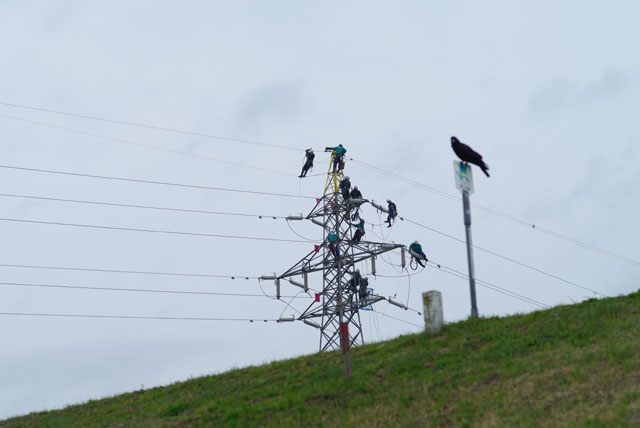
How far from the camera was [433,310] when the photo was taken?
61.4ft

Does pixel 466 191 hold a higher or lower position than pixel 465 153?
lower

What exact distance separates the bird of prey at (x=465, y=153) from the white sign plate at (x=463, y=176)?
187mm

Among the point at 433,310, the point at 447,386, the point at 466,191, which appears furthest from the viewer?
the point at 433,310

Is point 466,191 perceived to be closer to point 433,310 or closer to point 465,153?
point 465,153

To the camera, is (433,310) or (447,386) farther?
(433,310)

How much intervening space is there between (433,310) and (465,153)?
148 inches

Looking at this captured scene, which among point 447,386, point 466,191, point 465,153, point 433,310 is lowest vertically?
point 447,386

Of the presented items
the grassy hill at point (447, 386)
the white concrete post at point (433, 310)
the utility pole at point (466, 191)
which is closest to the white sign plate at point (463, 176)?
the utility pole at point (466, 191)

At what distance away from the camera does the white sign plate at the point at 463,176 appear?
58.9ft

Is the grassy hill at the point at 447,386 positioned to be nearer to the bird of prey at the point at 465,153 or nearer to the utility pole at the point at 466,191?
the utility pole at the point at 466,191

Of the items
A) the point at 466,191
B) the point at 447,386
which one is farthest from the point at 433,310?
the point at 447,386

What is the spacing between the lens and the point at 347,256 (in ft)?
96.9

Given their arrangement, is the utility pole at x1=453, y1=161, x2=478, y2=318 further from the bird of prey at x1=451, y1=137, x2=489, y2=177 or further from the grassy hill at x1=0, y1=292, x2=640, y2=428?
the grassy hill at x1=0, y1=292, x2=640, y2=428

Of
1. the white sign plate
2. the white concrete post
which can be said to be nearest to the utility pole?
Result: the white sign plate
